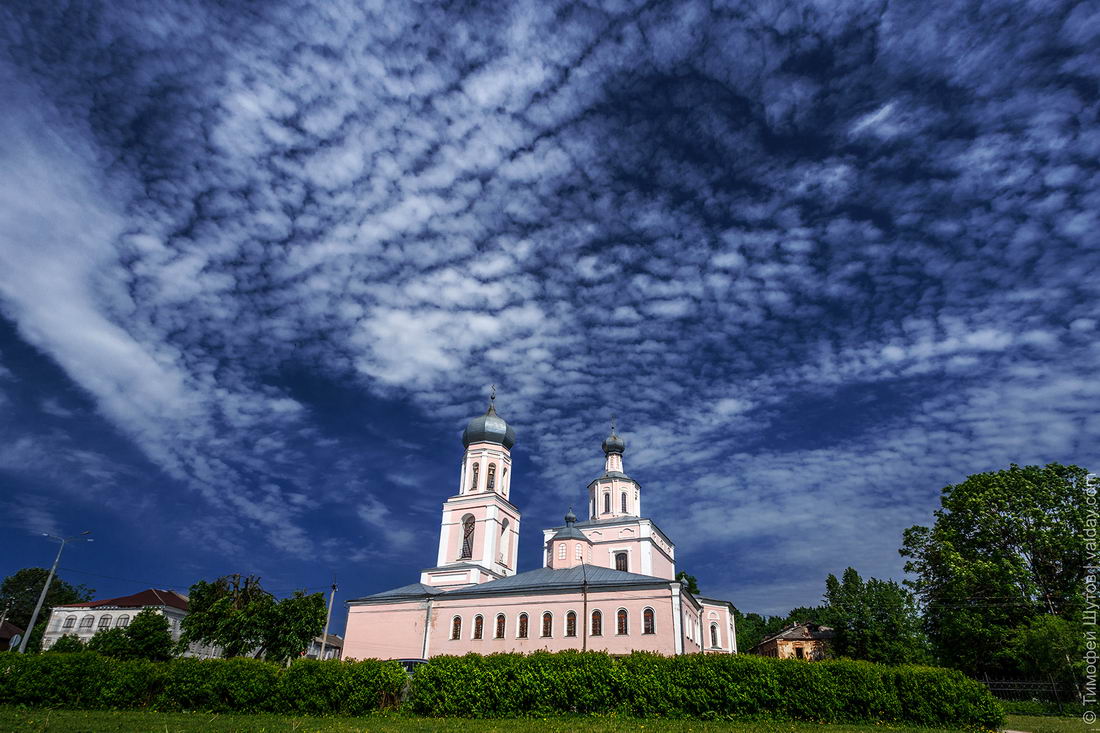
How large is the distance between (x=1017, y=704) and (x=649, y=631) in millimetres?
13991

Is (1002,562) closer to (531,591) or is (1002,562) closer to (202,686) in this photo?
(531,591)

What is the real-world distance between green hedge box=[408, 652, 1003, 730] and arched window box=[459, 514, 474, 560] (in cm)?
2315

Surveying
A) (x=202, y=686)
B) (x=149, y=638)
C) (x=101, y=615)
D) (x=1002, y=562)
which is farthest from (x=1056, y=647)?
(x=101, y=615)

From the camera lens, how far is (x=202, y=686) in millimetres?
15891

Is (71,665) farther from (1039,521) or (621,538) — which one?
(1039,521)

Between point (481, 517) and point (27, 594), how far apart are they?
5656cm

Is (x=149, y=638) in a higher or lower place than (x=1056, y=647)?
lower

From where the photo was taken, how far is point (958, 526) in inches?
1179

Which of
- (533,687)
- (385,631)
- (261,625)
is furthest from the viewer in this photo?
(385,631)

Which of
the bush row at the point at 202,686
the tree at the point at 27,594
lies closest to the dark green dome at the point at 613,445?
the bush row at the point at 202,686

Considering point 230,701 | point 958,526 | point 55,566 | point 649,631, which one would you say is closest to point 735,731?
point 230,701

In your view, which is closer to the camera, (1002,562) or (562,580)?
(1002,562)

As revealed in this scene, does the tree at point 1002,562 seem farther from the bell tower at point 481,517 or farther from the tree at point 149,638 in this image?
the tree at point 149,638

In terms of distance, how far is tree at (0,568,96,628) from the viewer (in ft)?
199
